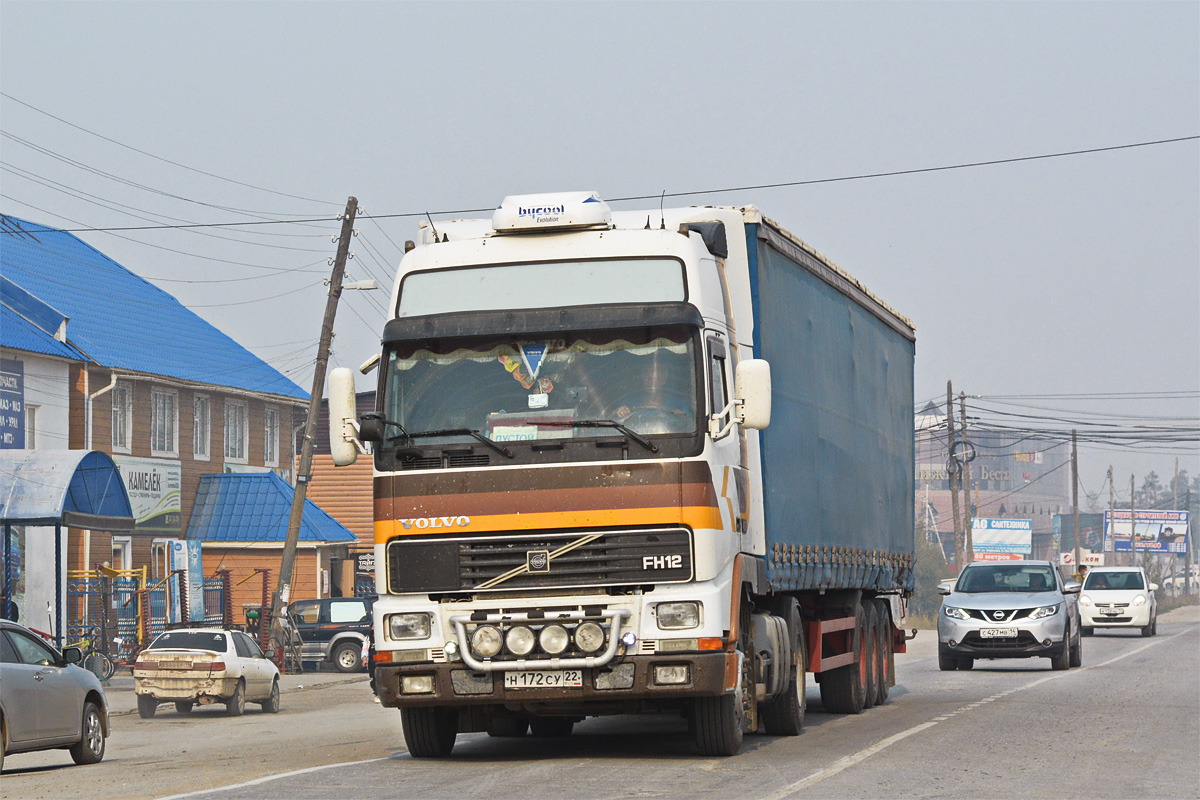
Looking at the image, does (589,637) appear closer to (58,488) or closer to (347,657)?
(58,488)

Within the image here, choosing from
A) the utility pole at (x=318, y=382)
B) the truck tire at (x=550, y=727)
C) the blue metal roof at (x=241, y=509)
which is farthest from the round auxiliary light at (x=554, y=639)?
the blue metal roof at (x=241, y=509)

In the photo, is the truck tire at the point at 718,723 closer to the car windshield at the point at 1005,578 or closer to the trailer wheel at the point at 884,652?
the trailer wheel at the point at 884,652

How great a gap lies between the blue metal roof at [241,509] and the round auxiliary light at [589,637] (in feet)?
104

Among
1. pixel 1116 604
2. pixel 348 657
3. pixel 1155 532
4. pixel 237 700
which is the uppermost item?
pixel 1155 532

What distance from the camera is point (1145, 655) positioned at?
32375 millimetres

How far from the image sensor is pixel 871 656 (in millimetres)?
18797

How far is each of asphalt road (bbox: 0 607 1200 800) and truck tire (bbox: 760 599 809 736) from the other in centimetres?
17

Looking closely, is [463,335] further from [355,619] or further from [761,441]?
[355,619]

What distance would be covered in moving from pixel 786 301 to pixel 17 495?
1920 centimetres

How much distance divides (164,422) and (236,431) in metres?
3.63

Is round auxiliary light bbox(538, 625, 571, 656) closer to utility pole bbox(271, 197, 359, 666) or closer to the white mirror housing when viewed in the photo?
the white mirror housing

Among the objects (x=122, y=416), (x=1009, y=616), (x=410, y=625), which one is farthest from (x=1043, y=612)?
(x=122, y=416)

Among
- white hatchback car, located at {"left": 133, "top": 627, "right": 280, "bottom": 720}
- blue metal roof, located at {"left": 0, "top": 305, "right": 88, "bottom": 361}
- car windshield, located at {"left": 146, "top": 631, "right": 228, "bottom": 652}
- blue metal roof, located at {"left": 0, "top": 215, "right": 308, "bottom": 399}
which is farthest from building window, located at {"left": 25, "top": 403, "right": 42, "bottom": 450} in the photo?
car windshield, located at {"left": 146, "top": 631, "right": 228, "bottom": 652}

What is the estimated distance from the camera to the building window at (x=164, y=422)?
134 feet
